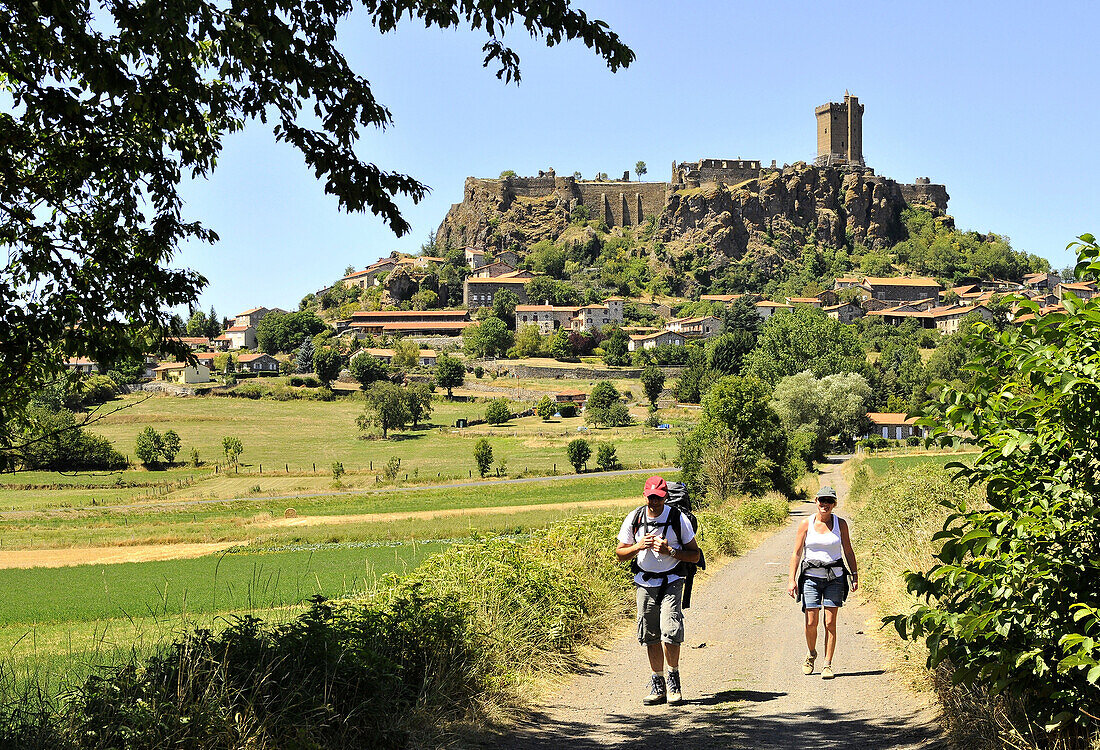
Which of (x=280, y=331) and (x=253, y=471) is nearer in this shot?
(x=253, y=471)

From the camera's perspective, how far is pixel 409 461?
6744 cm

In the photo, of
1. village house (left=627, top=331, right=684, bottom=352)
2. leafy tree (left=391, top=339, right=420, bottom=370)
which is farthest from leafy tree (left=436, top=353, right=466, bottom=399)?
village house (left=627, top=331, right=684, bottom=352)

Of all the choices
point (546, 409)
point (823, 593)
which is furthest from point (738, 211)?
point (823, 593)

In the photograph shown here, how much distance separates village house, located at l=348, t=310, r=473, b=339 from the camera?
130 m

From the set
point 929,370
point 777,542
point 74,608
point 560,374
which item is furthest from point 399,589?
point 560,374

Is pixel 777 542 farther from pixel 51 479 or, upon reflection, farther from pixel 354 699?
pixel 51 479

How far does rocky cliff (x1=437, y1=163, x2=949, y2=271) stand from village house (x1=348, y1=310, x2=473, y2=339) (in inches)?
1548

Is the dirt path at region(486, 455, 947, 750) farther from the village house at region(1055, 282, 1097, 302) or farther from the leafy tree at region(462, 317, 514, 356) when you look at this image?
the leafy tree at region(462, 317, 514, 356)

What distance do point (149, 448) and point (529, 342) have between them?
57885 millimetres

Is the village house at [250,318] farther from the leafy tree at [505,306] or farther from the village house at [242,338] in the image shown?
the leafy tree at [505,306]

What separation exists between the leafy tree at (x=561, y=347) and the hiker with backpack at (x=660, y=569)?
347 feet

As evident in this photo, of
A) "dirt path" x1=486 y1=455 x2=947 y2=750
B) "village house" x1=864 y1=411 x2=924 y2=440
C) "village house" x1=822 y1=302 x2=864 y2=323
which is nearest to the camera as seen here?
"dirt path" x1=486 y1=455 x2=947 y2=750

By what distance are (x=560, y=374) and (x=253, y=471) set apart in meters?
47.7

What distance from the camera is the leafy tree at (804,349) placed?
274 feet
